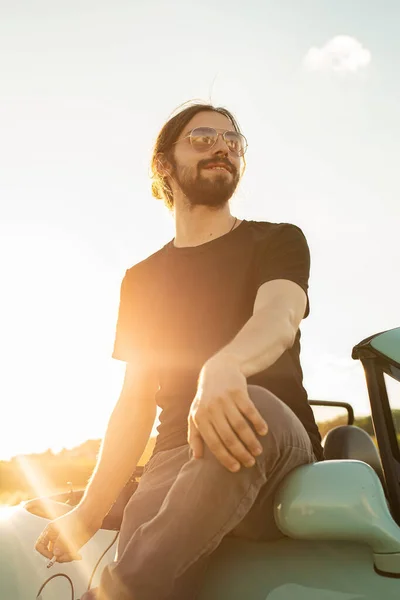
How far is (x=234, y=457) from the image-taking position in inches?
60.3

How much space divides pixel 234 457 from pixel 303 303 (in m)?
0.70

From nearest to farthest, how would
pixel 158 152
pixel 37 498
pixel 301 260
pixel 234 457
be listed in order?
pixel 234 457
pixel 301 260
pixel 37 498
pixel 158 152

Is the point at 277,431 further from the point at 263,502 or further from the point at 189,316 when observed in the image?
the point at 189,316

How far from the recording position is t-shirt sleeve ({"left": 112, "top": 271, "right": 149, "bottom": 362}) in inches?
116

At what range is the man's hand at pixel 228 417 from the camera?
1487 mm

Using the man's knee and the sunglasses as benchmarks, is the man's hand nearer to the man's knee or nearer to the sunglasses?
the man's knee

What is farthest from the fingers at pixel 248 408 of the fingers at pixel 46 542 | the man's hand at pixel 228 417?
the fingers at pixel 46 542

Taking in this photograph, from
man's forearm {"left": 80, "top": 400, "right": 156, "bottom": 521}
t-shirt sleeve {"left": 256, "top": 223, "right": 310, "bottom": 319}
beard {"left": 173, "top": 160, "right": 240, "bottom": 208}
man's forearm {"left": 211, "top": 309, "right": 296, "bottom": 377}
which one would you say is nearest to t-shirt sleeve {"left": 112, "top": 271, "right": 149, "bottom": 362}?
man's forearm {"left": 80, "top": 400, "right": 156, "bottom": 521}

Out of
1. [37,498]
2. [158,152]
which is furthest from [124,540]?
[158,152]

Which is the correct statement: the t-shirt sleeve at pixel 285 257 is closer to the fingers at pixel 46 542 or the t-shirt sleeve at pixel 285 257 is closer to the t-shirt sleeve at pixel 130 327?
the t-shirt sleeve at pixel 130 327

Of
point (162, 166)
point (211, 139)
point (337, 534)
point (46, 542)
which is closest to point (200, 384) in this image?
point (337, 534)

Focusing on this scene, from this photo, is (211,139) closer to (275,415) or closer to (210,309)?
(210,309)

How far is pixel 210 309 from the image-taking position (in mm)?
2479

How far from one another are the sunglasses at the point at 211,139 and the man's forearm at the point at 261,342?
4.23 ft
